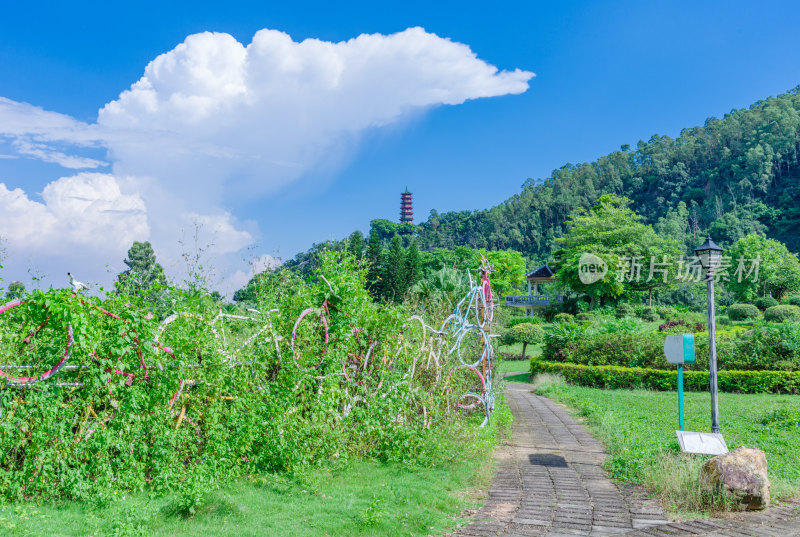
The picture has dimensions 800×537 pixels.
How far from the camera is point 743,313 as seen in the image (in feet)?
80.3

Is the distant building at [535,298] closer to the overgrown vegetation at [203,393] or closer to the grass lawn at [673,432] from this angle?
the grass lawn at [673,432]

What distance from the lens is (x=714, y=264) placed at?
592 centimetres

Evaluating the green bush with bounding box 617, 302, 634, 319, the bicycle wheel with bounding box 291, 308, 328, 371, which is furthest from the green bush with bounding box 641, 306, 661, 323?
the bicycle wheel with bounding box 291, 308, 328, 371

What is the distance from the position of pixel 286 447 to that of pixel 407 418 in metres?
1.80

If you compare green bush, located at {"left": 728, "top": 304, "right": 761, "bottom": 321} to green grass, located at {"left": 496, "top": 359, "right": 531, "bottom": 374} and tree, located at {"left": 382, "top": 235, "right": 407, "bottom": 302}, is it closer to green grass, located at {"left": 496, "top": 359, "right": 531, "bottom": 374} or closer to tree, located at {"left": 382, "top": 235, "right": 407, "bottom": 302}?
green grass, located at {"left": 496, "top": 359, "right": 531, "bottom": 374}

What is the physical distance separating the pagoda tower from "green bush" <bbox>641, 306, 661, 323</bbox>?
77493 mm

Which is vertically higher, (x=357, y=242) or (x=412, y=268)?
(x=357, y=242)

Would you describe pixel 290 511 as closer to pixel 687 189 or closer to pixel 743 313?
pixel 743 313

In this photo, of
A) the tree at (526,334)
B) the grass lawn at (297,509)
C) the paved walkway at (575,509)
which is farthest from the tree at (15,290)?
the tree at (526,334)

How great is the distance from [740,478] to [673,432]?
3053 millimetres

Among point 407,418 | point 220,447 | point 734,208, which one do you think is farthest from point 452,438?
point 734,208

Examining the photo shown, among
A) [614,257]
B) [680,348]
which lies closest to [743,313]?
[614,257]

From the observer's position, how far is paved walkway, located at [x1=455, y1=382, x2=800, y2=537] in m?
3.86

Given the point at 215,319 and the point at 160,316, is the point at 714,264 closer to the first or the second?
the point at 215,319
